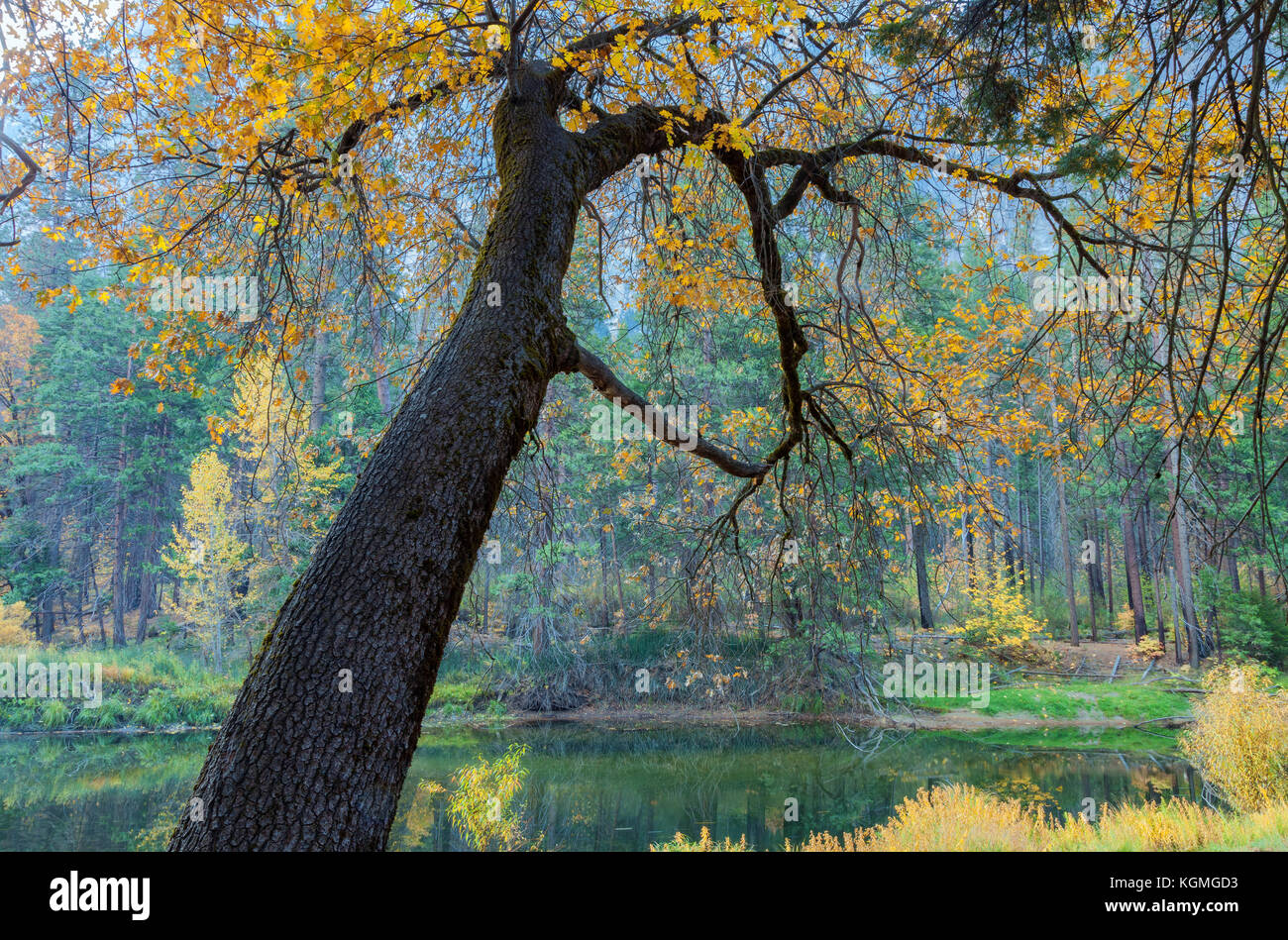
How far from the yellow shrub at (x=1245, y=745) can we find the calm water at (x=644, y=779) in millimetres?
999

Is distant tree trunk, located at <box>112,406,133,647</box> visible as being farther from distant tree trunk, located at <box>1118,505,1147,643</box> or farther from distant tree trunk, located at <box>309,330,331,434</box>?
distant tree trunk, located at <box>1118,505,1147,643</box>

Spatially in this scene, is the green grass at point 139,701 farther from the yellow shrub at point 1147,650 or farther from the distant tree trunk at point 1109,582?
the distant tree trunk at point 1109,582

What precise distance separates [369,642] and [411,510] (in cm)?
40

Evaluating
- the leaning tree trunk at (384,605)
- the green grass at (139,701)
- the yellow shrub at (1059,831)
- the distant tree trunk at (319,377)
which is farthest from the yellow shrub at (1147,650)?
the distant tree trunk at (319,377)

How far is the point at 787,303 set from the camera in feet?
14.7

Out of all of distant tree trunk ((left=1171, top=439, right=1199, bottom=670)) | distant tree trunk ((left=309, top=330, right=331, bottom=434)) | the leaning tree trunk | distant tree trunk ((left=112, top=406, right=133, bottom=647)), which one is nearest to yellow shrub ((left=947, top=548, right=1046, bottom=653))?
distant tree trunk ((left=1171, top=439, right=1199, bottom=670))

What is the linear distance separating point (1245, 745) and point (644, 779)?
8670 millimetres

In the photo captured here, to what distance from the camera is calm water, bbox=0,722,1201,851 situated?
10125mm

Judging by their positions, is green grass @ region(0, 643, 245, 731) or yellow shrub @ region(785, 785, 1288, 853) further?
green grass @ region(0, 643, 245, 731)

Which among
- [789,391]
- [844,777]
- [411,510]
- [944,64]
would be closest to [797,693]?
[844,777]

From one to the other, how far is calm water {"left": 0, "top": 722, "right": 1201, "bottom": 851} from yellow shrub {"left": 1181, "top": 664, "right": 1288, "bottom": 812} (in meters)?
1.00

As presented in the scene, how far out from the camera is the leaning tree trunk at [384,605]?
1.67 meters

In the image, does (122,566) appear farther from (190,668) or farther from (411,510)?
(411,510)

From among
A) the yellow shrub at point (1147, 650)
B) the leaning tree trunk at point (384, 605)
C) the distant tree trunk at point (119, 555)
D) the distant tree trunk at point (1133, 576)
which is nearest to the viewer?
the leaning tree trunk at point (384, 605)
